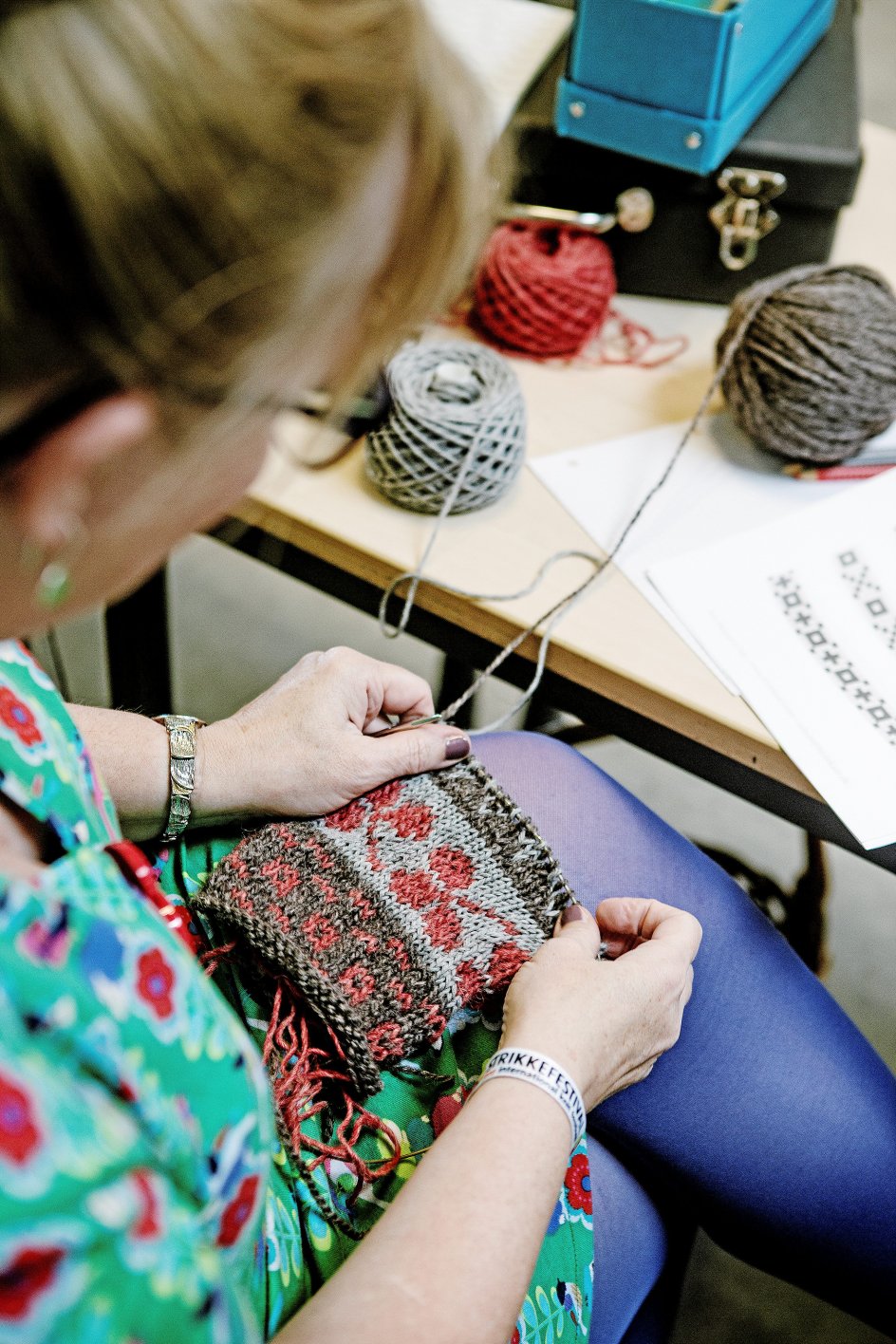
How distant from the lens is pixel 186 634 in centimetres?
190

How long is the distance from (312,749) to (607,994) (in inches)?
9.7

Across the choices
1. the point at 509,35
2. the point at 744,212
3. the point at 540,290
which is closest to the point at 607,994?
the point at 540,290

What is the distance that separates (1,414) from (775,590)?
25.5 inches

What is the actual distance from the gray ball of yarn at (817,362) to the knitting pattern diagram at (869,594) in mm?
102

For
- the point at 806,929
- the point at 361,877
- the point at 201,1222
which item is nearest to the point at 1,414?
the point at 201,1222

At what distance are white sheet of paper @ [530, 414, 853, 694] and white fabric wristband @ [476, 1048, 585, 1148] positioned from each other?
0.39 meters

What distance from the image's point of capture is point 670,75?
1.01m

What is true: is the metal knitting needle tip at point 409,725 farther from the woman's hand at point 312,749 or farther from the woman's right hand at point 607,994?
the woman's right hand at point 607,994

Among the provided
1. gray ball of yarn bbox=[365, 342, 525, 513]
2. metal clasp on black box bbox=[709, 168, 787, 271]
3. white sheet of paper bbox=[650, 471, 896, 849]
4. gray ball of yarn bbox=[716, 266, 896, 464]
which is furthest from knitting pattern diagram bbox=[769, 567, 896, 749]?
metal clasp on black box bbox=[709, 168, 787, 271]

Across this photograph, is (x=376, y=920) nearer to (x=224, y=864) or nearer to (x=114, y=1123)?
(x=224, y=864)

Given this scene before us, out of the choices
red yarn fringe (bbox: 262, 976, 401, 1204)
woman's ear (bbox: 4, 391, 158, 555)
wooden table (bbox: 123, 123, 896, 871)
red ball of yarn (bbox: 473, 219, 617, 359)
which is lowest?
red yarn fringe (bbox: 262, 976, 401, 1204)

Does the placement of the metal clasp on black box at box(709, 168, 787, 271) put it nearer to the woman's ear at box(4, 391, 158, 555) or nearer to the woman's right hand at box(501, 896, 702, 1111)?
the woman's right hand at box(501, 896, 702, 1111)

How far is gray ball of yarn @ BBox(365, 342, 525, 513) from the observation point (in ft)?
2.96

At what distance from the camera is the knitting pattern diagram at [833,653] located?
81 cm
